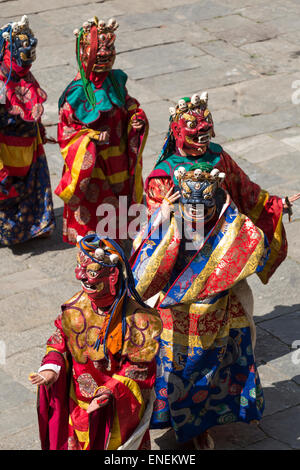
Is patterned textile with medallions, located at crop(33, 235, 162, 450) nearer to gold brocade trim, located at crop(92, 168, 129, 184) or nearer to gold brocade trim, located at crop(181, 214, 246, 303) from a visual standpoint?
gold brocade trim, located at crop(181, 214, 246, 303)

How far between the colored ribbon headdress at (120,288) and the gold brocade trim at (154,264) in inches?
21.5

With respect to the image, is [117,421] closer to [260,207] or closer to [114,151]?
[260,207]

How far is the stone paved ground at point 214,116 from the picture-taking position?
683 centimetres

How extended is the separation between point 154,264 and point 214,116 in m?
5.61

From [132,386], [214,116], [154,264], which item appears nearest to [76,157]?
[154,264]

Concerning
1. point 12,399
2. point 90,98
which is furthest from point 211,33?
point 12,399

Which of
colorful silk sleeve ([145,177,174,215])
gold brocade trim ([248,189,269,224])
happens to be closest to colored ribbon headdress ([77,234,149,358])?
colorful silk sleeve ([145,177,174,215])

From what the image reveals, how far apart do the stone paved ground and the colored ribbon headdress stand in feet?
4.60

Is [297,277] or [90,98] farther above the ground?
[90,98]

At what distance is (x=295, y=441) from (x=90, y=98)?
3176 millimetres

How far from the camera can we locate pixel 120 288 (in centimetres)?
516

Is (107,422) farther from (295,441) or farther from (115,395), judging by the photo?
(295,441)
